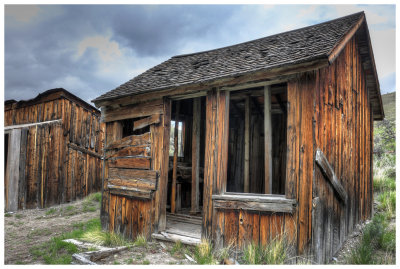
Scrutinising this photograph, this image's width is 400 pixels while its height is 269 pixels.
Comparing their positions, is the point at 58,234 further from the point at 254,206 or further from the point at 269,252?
the point at 269,252

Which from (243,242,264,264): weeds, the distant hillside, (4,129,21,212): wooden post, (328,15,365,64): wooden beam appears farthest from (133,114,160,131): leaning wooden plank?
the distant hillside

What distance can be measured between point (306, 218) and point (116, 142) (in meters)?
4.65

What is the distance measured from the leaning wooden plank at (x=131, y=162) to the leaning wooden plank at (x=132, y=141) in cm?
33

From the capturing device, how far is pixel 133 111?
708 cm

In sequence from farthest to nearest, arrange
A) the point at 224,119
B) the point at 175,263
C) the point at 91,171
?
the point at 91,171
the point at 224,119
the point at 175,263

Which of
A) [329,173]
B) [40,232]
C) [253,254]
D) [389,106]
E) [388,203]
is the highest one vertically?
[389,106]

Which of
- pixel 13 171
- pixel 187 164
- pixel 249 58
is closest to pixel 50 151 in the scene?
pixel 13 171

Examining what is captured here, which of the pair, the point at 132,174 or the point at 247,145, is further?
the point at 247,145

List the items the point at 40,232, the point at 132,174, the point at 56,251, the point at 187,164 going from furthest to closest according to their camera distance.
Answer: the point at 187,164 → the point at 40,232 → the point at 132,174 → the point at 56,251

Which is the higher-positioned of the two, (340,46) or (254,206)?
(340,46)

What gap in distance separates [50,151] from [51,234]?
4.77 metres

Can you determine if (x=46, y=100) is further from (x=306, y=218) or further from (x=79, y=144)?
(x=306, y=218)
